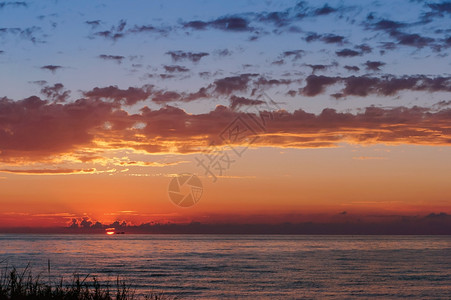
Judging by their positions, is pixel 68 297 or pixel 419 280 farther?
pixel 419 280

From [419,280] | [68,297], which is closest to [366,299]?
[419,280]

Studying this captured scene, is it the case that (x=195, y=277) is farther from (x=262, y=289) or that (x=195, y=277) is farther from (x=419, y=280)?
(x=419, y=280)

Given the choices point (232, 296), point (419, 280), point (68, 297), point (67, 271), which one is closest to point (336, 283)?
point (419, 280)

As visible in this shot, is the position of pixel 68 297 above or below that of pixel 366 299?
above

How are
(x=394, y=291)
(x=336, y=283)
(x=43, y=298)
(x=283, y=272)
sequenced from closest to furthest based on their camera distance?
1. (x=43, y=298)
2. (x=394, y=291)
3. (x=336, y=283)
4. (x=283, y=272)

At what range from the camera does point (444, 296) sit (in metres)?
47.2

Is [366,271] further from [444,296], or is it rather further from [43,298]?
[43,298]

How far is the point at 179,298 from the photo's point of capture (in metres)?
45.9

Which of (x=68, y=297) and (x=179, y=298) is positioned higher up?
(x=68, y=297)

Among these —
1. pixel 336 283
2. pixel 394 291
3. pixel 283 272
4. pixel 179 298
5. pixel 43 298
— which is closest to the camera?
pixel 43 298

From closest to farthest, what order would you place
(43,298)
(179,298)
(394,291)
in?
(43,298), (179,298), (394,291)

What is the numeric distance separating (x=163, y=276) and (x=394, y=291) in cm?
2896

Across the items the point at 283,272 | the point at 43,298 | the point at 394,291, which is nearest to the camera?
the point at 43,298

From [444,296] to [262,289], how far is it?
17.3 m
